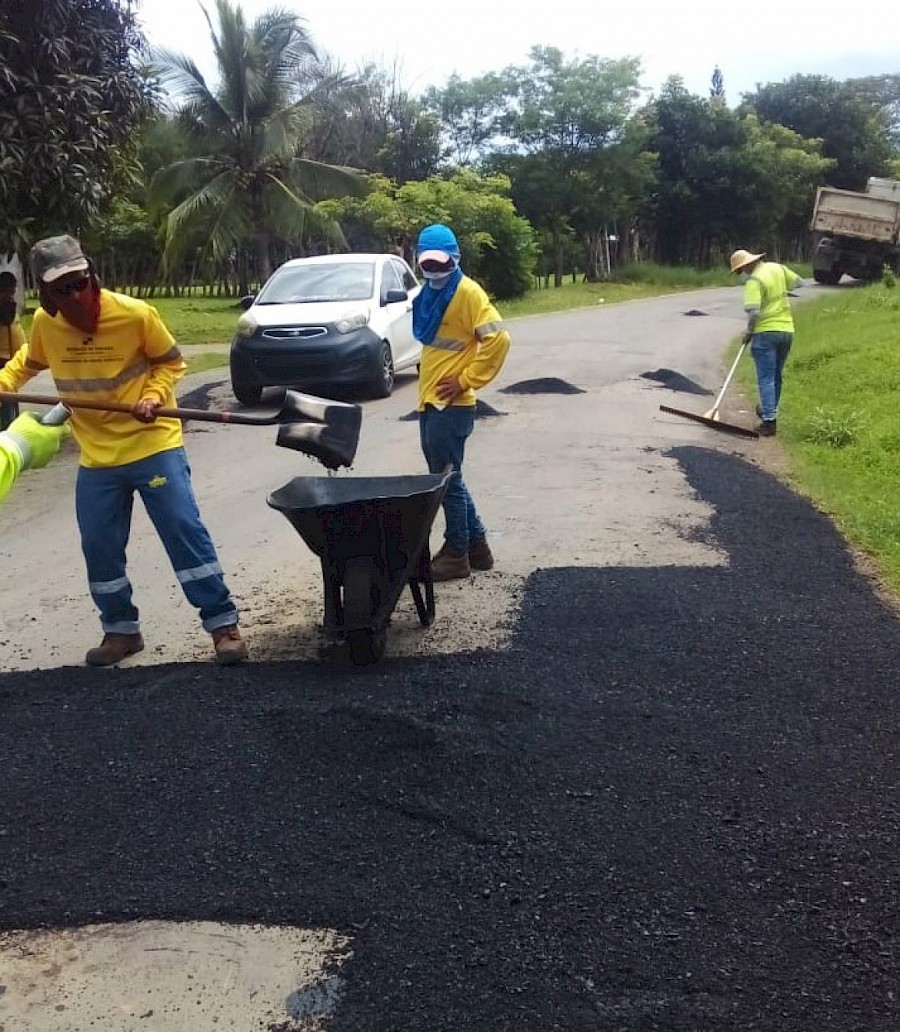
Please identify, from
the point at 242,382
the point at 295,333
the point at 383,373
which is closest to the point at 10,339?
the point at 242,382

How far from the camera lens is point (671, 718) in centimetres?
416

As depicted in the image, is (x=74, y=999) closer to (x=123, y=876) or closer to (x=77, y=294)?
(x=123, y=876)

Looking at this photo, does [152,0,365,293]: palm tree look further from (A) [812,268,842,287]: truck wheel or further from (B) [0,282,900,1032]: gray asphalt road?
(B) [0,282,900,1032]: gray asphalt road

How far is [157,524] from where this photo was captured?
4.89m

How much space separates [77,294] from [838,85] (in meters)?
56.1

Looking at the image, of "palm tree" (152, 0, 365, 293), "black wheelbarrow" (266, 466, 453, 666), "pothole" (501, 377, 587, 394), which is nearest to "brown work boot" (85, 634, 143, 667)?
"black wheelbarrow" (266, 466, 453, 666)

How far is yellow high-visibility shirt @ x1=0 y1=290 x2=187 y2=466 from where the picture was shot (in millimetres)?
4754

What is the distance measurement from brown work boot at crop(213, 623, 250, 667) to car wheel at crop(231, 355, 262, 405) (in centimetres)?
846

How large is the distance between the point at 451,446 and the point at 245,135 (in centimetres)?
2322

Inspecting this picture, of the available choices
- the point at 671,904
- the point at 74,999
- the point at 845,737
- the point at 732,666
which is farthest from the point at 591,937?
the point at 732,666

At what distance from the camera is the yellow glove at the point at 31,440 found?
11.4 ft

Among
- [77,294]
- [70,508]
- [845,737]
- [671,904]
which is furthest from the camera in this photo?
[70,508]

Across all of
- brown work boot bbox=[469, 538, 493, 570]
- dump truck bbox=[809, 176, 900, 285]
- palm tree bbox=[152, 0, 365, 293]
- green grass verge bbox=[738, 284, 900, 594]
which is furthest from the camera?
dump truck bbox=[809, 176, 900, 285]

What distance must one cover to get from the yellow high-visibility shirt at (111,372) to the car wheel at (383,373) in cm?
848
